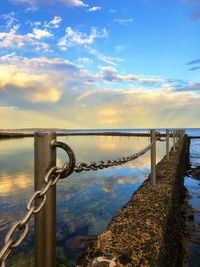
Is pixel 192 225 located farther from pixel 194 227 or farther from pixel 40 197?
pixel 40 197

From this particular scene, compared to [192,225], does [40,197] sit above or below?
above

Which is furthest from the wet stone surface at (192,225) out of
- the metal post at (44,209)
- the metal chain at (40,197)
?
the metal chain at (40,197)

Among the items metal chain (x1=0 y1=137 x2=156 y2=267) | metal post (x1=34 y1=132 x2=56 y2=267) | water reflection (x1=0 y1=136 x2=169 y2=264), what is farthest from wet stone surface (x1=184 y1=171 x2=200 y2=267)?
metal chain (x1=0 y1=137 x2=156 y2=267)

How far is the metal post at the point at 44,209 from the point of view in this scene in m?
1.58

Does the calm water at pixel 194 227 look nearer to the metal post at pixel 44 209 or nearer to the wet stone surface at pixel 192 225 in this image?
the wet stone surface at pixel 192 225

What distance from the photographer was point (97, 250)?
3.04m

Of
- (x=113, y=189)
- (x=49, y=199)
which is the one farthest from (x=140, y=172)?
(x=49, y=199)

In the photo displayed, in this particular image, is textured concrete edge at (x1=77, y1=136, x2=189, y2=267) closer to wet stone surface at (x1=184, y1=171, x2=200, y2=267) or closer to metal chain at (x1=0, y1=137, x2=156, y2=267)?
metal chain at (x1=0, y1=137, x2=156, y2=267)

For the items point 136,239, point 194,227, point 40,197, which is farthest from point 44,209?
point 194,227

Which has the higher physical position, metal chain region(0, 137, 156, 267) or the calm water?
metal chain region(0, 137, 156, 267)

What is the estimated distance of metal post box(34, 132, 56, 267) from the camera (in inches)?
62.1

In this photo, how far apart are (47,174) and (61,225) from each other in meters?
7.63

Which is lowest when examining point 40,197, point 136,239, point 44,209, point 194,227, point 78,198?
point 78,198

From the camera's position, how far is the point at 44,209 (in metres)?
1.59
